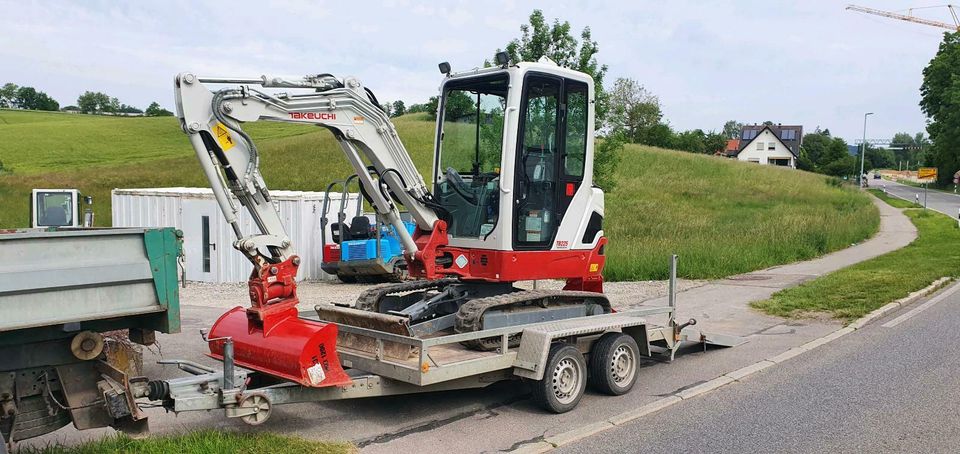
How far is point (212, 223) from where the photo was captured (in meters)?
17.0

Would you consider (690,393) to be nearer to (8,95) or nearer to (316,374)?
(316,374)

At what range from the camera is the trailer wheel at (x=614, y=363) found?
7.39 meters

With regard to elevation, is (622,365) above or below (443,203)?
below

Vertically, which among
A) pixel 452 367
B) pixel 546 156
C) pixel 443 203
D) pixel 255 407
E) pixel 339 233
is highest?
pixel 546 156

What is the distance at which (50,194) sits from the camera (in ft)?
40.4

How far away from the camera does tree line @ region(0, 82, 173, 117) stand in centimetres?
9044

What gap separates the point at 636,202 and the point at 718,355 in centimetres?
2753

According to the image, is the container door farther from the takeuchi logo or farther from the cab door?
the takeuchi logo

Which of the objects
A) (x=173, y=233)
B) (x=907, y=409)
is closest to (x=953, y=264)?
(x=907, y=409)

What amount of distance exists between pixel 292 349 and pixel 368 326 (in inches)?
43.9

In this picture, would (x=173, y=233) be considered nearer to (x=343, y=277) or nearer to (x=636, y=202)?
(x=343, y=277)

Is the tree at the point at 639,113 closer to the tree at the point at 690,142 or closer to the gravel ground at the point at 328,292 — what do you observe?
the tree at the point at 690,142

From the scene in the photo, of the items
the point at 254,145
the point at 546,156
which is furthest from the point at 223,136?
the point at 546,156

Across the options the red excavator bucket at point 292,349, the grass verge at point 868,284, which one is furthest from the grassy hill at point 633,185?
the red excavator bucket at point 292,349
